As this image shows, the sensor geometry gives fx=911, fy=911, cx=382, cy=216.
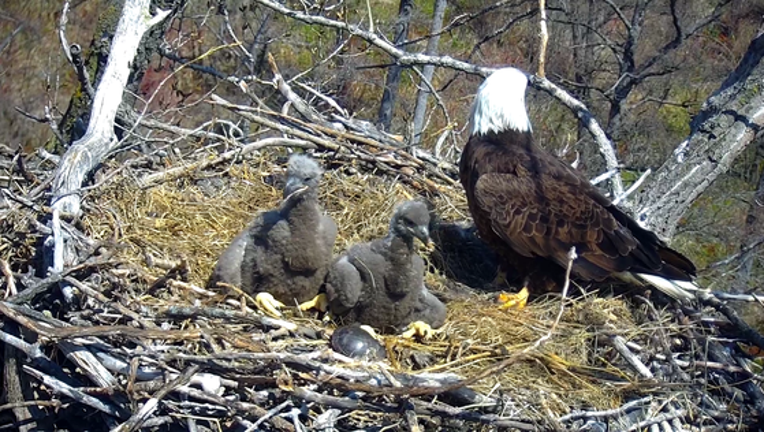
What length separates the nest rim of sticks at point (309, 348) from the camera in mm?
3266

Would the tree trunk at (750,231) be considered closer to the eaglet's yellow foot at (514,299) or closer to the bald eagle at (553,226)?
the bald eagle at (553,226)

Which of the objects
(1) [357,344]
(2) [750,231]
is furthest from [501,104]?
(2) [750,231]

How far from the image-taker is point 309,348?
12.1ft

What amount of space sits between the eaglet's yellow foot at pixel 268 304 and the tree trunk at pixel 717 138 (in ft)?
6.67

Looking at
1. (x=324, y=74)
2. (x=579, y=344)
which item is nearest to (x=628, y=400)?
(x=579, y=344)

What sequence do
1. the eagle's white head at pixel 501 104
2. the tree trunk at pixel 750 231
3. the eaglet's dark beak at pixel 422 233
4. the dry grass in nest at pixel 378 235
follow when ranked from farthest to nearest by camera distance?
the tree trunk at pixel 750 231 → the eagle's white head at pixel 501 104 → the eaglet's dark beak at pixel 422 233 → the dry grass in nest at pixel 378 235

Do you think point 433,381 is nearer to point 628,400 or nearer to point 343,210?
point 628,400

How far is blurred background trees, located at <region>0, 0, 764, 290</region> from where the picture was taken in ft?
27.4

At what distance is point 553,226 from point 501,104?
82 cm

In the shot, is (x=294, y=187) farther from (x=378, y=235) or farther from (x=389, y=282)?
(x=378, y=235)

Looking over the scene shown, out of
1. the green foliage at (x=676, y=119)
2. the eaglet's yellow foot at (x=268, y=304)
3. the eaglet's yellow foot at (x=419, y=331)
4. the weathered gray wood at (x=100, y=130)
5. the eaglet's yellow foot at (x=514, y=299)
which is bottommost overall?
the eaglet's yellow foot at (x=268, y=304)

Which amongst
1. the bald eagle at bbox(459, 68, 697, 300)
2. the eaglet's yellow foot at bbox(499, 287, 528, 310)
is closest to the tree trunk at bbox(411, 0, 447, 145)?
the bald eagle at bbox(459, 68, 697, 300)

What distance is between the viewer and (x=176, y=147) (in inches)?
216

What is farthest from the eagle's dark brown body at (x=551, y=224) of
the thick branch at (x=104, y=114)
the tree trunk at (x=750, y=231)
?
the tree trunk at (x=750, y=231)
